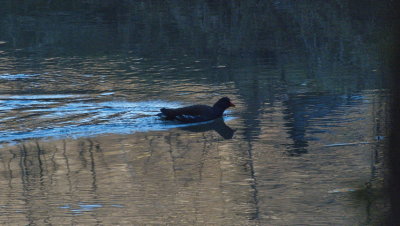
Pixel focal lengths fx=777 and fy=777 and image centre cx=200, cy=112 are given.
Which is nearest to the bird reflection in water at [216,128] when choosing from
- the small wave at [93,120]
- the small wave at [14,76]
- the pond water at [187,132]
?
the pond water at [187,132]

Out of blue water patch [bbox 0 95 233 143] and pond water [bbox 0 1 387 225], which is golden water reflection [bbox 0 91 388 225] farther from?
blue water patch [bbox 0 95 233 143]

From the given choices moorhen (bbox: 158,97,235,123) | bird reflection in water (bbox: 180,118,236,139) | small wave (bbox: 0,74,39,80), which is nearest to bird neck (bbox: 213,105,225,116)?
moorhen (bbox: 158,97,235,123)

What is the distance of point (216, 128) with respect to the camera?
10156 millimetres

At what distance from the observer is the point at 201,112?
404 inches

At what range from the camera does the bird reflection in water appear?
32.1 ft

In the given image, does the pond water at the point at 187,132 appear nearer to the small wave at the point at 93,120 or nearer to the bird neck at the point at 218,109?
the small wave at the point at 93,120

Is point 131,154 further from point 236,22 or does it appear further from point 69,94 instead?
point 236,22

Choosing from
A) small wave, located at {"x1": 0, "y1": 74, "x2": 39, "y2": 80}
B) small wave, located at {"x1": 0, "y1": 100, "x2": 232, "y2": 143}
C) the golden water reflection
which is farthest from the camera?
small wave, located at {"x1": 0, "y1": 74, "x2": 39, "y2": 80}

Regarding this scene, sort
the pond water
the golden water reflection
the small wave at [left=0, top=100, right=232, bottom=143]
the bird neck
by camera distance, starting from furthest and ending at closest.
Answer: the bird neck → the small wave at [left=0, top=100, right=232, bottom=143] → the pond water → the golden water reflection

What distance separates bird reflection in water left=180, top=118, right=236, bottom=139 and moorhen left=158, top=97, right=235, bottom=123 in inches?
3.2

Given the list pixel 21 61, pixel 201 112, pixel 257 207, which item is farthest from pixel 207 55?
pixel 257 207

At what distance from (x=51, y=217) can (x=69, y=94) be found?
19.5ft

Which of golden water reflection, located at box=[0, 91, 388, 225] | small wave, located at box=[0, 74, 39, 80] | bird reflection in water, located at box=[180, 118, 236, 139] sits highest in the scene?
small wave, located at box=[0, 74, 39, 80]

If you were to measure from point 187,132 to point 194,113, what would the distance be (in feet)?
1.27
